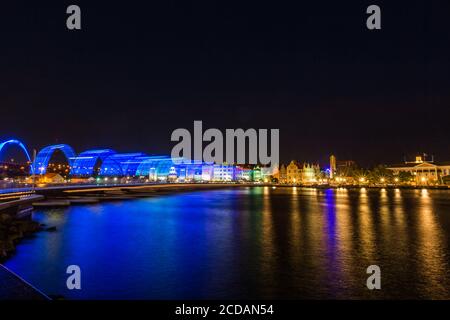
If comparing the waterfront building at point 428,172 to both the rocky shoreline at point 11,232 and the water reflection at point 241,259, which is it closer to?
the water reflection at point 241,259

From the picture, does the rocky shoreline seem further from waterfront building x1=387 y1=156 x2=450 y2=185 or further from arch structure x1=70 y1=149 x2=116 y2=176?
waterfront building x1=387 y1=156 x2=450 y2=185

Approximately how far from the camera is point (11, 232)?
28.0 m

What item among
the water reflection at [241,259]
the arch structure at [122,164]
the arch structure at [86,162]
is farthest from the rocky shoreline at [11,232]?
the arch structure at [122,164]

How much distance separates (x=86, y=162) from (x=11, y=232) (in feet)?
442

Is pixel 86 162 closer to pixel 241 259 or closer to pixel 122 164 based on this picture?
pixel 122 164

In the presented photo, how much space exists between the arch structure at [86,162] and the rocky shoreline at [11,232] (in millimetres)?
122294

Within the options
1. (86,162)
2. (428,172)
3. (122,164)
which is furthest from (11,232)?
(122,164)

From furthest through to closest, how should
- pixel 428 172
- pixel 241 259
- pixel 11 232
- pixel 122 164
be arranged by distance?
pixel 122 164 < pixel 428 172 < pixel 11 232 < pixel 241 259

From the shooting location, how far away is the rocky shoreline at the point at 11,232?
23392 mm

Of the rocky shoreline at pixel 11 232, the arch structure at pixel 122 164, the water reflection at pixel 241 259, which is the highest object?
the arch structure at pixel 122 164

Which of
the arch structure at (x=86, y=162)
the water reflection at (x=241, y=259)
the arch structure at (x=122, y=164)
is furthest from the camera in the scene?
the arch structure at (x=122, y=164)
